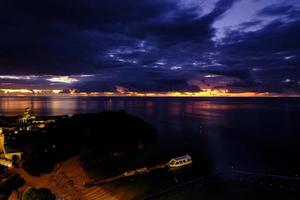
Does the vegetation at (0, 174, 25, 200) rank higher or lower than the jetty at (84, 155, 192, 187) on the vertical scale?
higher

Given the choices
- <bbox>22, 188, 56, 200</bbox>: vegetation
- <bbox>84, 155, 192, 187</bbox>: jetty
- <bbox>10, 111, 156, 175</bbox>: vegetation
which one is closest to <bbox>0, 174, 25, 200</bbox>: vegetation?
<bbox>22, 188, 56, 200</bbox>: vegetation

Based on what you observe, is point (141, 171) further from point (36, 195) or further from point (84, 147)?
point (36, 195)

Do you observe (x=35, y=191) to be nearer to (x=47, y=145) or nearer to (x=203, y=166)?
(x=47, y=145)

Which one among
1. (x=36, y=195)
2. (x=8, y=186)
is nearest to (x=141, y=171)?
(x=8, y=186)

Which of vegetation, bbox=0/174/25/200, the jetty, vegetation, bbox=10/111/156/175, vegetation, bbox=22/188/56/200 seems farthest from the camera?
vegetation, bbox=10/111/156/175

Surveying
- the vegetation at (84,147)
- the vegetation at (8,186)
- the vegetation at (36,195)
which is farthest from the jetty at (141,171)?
the vegetation at (36,195)

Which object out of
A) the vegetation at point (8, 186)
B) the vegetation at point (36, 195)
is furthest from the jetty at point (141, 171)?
the vegetation at point (36, 195)

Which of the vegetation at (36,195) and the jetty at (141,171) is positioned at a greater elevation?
the vegetation at (36,195)

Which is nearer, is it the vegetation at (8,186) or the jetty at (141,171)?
the vegetation at (8,186)

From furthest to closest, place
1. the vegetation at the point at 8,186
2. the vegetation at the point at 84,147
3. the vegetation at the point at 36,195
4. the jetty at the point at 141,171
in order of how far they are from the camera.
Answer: the vegetation at the point at 84,147, the jetty at the point at 141,171, the vegetation at the point at 8,186, the vegetation at the point at 36,195

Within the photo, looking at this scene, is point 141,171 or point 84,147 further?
point 84,147

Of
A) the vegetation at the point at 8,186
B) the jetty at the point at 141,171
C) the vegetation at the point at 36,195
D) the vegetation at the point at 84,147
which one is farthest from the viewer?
the vegetation at the point at 84,147

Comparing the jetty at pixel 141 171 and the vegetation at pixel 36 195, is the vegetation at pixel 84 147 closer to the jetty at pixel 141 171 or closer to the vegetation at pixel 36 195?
the jetty at pixel 141 171

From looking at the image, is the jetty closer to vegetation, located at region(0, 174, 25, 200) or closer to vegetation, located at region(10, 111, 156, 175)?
vegetation, located at region(10, 111, 156, 175)
